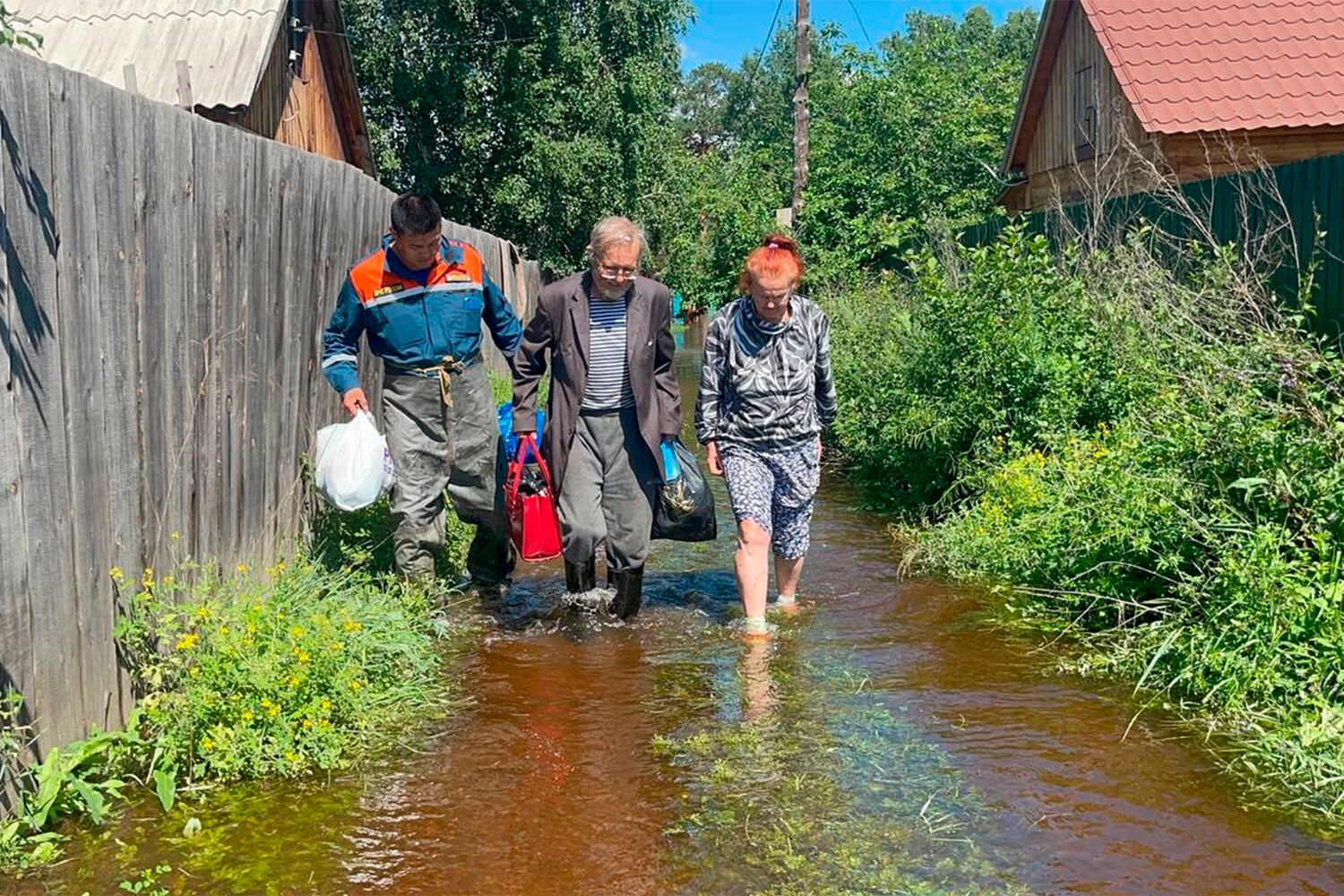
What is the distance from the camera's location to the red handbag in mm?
6129

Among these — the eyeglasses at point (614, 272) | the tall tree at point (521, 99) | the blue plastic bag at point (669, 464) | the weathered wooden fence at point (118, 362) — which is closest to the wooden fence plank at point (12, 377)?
the weathered wooden fence at point (118, 362)

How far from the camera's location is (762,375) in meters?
6.02

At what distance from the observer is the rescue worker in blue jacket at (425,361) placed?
5719 millimetres

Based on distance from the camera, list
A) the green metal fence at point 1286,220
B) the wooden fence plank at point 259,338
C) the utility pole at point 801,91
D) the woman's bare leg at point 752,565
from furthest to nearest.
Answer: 1. the utility pole at point 801,91
2. the green metal fence at point 1286,220
3. the woman's bare leg at point 752,565
4. the wooden fence plank at point 259,338

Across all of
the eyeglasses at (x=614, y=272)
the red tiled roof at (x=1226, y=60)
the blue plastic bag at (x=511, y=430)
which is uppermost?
the red tiled roof at (x=1226, y=60)

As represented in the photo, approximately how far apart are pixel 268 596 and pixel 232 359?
97cm

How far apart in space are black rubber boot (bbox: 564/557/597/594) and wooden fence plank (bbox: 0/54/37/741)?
9.66 ft

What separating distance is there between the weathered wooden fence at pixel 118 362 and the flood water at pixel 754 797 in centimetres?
72

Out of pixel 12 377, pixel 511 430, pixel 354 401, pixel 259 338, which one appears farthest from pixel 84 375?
pixel 511 430

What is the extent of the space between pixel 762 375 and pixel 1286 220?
3.69 meters

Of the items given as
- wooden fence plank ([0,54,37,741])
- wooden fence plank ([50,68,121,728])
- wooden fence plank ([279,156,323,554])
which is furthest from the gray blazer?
wooden fence plank ([0,54,37,741])

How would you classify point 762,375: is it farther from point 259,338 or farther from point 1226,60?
point 1226,60

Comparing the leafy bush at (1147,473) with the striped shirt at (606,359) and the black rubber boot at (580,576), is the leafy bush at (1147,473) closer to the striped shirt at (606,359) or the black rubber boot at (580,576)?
the black rubber boot at (580,576)

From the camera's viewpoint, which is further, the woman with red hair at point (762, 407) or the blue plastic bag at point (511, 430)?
the blue plastic bag at point (511, 430)
